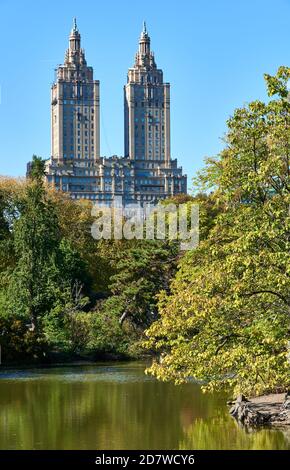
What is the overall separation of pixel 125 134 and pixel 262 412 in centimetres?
14824

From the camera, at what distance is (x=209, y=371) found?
1712 cm

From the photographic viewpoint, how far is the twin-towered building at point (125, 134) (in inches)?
5723

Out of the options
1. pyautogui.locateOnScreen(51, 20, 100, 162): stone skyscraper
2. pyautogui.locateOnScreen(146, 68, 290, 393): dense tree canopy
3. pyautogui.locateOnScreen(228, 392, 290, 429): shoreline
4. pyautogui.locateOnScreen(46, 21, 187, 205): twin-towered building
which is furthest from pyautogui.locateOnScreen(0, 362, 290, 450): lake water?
pyautogui.locateOnScreen(51, 20, 100, 162): stone skyscraper

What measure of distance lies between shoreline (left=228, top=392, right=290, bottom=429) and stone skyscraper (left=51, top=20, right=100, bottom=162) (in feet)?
458

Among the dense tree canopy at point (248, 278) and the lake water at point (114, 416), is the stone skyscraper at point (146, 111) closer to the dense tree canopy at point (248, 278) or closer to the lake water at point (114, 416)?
the lake water at point (114, 416)

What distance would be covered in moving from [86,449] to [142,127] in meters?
150

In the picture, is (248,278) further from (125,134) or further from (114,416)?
(125,134)

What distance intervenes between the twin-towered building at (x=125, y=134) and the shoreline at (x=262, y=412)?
406 ft

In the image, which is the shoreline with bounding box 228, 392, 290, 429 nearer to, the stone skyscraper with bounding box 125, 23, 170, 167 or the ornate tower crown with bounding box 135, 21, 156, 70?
the stone skyscraper with bounding box 125, 23, 170, 167

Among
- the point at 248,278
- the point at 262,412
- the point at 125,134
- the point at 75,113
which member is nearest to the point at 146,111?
the point at 125,134

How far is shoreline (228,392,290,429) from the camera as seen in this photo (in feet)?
56.7

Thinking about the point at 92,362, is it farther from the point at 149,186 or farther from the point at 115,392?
the point at 149,186

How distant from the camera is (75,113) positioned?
531 ft
